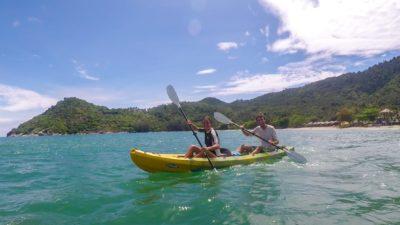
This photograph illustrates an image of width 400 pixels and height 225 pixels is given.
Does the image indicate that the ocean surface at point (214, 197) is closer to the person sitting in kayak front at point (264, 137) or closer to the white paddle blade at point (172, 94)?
the person sitting in kayak front at point (264, 137)

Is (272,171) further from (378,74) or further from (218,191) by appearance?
(378,74)

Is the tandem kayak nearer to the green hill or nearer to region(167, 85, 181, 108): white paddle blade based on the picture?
region(167, 85, 181, 108): white paddle blade

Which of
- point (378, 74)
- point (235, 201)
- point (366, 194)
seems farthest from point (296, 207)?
point (378, 74)

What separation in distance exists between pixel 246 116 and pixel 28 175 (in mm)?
121603

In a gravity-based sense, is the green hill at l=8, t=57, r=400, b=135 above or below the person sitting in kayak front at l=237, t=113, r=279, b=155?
above

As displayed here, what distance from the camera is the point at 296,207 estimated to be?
689 cm

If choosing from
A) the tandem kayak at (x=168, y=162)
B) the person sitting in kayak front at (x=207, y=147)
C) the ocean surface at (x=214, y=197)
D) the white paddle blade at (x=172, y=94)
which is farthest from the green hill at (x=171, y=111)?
the ocean surface at (x=214, y=197)

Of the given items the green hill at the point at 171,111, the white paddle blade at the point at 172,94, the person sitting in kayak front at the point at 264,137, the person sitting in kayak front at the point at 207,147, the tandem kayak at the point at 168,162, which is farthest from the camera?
the green hill at the point at 171,111

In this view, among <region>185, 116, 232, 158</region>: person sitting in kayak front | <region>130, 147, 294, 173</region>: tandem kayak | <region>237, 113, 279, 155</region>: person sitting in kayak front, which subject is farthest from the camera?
<region>237, 113, 279, 155</region>: person sitting in kayak front

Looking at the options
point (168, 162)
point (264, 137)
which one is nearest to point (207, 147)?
point (168, 162)

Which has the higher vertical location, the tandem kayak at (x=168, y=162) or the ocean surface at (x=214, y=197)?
the tandem kayak at (x=168, y=162)

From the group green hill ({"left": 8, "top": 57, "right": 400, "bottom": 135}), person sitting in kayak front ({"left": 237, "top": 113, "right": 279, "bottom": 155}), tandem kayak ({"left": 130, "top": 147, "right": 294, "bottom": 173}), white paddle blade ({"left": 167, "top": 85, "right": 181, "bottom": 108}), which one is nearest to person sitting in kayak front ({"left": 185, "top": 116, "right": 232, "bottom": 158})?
tandem kayak ({"left": 130, "top": 147, "right": 294, "bottom": 173})

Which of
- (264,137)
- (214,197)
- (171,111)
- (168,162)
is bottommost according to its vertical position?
(214,197)

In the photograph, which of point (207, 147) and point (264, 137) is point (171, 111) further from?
point (207, 147)
